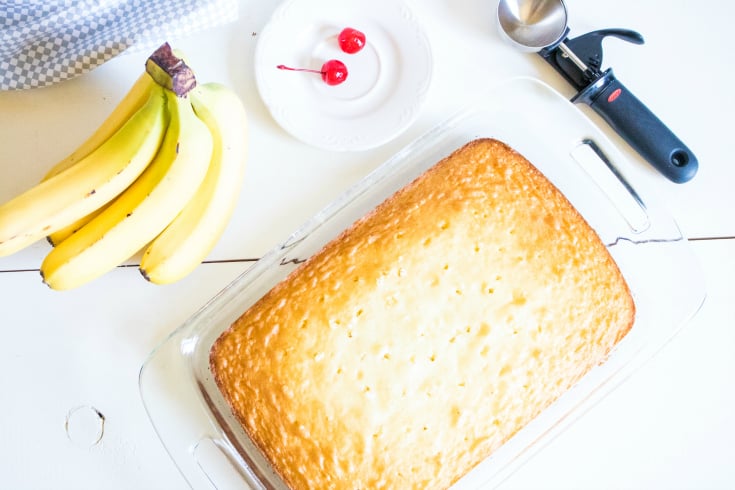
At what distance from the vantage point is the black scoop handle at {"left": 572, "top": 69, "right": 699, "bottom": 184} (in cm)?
119

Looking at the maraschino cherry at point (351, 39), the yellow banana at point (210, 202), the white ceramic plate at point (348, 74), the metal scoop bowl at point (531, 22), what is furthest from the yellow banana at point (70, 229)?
the metal scoop bowl at point (531, 22)

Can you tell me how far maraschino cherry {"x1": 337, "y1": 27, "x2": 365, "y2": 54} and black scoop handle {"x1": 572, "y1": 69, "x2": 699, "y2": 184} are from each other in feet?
1.31

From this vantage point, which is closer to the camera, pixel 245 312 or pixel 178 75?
pixel 178 75

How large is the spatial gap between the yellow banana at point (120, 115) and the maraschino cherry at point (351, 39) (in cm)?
36

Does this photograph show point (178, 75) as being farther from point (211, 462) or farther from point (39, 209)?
point (211, 462)

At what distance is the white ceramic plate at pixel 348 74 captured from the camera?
1.18 metres

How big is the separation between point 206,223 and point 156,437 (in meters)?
0.41

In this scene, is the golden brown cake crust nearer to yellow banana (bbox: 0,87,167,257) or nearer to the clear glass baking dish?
the clear glass baking dish

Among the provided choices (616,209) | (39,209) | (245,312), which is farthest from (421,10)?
(39,209)

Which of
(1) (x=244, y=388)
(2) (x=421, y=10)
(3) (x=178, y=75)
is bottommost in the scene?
(1) (x=244, y=388)

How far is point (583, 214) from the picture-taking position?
1.21 meters

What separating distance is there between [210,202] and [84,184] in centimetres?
19

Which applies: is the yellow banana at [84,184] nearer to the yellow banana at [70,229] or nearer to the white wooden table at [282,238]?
the yellow banana at [70,229]

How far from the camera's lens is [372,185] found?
1.18 meters
